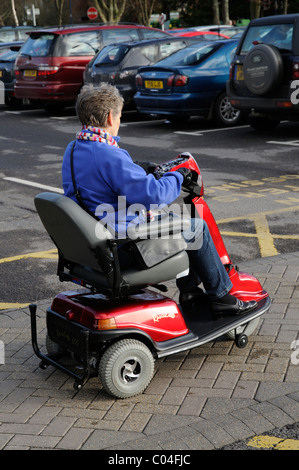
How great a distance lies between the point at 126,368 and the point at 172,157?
24.9 ft

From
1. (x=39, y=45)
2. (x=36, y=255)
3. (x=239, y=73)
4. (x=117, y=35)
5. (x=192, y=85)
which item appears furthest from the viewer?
(x=117, y=35)

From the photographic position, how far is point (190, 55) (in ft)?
48.5

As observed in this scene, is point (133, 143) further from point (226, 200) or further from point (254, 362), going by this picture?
point (254, 362)

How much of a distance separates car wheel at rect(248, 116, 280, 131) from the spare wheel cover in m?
1.41

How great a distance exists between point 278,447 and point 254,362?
972mm

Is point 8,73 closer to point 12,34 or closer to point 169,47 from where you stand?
point 169,47

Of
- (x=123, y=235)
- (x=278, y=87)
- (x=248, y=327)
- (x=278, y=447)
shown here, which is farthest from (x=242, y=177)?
(x=278, y=447)

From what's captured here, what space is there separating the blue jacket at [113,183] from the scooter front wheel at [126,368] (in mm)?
638

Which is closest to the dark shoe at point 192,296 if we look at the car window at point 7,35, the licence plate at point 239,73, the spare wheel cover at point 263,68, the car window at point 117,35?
the spare wheel cover at point 263,68

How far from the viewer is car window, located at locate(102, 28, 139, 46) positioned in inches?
716

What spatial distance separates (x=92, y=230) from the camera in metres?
3.96

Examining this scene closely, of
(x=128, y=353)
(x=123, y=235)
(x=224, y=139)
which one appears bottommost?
(x=224, y=139)

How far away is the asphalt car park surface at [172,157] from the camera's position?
6684 mm

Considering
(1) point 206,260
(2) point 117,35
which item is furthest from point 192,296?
(2) point 117,35
